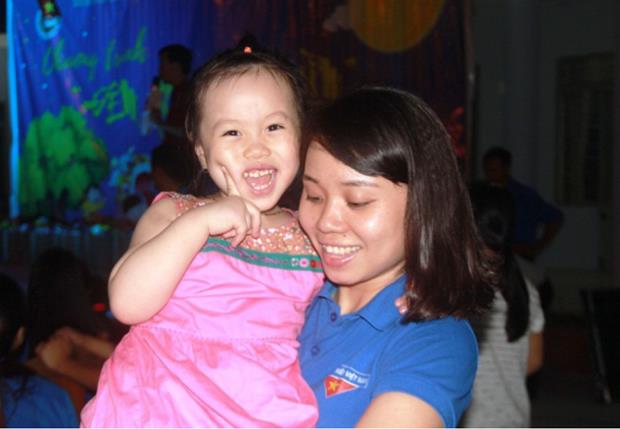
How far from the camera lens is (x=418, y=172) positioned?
1535 mm

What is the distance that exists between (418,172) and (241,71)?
0.49m

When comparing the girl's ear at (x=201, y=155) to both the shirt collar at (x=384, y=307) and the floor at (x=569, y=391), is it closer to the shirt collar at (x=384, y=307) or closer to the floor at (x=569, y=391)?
the shirt collar at (x=384, y=307)

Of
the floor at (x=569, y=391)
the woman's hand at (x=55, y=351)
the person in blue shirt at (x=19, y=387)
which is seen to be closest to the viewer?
the person in blue shirt at (x=19, y=387)

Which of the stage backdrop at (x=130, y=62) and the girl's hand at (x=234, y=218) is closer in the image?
the girl's hand at (x=234, y=218)

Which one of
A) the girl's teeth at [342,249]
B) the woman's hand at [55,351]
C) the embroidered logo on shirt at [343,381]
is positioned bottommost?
the woman's hand at [55,351]

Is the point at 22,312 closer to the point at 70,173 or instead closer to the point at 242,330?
the point at 242,330

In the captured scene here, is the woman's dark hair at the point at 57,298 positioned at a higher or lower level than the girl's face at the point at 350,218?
lower

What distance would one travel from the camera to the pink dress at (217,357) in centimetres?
160

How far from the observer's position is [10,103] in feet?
24.5

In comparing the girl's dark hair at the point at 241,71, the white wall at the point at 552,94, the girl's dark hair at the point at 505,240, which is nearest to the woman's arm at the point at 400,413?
the girl's dark hair at the point at 241,71

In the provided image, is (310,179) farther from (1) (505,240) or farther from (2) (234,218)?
(1) (505,240)

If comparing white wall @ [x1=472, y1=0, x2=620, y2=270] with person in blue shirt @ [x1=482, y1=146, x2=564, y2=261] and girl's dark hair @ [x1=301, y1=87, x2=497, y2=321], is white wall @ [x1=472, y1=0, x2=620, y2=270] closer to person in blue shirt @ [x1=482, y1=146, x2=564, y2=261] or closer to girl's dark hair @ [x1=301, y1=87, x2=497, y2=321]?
person in blue shirt @ [x1=482, y1=146, x2=564, y2=261]

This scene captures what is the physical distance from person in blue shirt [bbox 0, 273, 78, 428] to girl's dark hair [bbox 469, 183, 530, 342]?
163 centimetres

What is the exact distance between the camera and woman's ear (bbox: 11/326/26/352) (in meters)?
2.87
